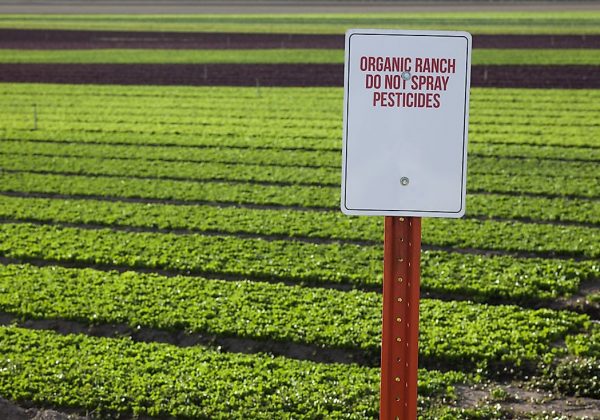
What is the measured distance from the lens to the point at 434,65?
12.3 ft

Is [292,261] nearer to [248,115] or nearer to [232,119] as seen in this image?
[232,119]

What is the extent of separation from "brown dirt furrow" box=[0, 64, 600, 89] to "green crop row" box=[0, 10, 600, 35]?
48.1 ft

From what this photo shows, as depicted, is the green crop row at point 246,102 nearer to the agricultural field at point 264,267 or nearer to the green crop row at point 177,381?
the agricultural field at point 264,267

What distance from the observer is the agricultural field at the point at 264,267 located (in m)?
7.45

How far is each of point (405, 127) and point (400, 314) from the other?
2.57 ft

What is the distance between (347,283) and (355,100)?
6.65 metres

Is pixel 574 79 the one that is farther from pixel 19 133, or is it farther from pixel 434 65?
pixel 434 65

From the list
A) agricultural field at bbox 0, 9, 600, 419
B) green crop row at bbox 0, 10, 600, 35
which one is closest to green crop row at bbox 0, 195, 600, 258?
agricultural field at bbox 0, 9, 600, 419

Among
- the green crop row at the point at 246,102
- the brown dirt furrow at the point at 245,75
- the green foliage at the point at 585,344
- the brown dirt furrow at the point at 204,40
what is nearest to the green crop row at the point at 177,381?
the green foliage at the point at 585,344

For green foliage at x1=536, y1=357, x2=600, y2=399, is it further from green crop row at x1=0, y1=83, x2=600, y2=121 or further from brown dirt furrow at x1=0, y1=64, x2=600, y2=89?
brown dirt furrow at x1=0, y1=64, x2=600, y2=89

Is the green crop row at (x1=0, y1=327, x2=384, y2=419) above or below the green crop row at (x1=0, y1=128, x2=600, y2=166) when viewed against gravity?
below

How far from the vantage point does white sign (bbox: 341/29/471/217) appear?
3756 mm

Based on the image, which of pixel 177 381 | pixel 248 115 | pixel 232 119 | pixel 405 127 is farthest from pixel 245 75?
pixel 405 127

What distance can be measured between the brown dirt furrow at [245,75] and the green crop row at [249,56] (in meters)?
1.33
